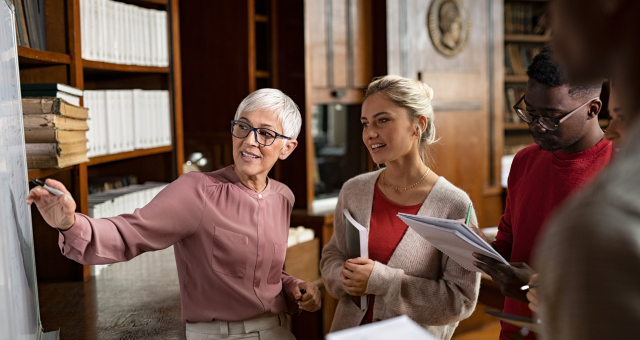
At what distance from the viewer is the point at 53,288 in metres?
2.10

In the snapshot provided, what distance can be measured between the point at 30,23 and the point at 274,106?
104 centimetres

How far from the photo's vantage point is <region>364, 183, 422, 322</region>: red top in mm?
1865

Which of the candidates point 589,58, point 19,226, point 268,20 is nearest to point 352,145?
point 268,20

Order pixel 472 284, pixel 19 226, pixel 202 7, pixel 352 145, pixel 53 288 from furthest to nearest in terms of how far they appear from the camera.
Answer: pixel 352 145 → pixel 202 7 → pixel 53 288 → pixel 472 284 → pixel 19 226

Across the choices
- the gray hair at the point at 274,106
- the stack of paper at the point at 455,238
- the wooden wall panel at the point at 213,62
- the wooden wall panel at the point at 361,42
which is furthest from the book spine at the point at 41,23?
the wooden wall panel at the point at 361,42

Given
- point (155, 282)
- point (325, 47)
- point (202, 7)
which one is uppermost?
point (202, 7)

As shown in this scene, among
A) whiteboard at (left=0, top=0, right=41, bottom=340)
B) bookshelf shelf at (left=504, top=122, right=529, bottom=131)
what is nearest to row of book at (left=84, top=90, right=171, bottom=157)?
whiteboard at (left=0, top=0, right=41, bottom=340)

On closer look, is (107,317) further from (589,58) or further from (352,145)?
(352,145)

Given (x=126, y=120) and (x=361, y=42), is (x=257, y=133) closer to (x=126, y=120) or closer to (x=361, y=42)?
(x=126, y=120)

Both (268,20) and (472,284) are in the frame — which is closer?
(472,284)

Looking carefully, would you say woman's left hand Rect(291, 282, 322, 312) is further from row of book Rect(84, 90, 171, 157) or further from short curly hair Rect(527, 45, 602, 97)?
row of book Rect(84, 90, 171, 157)

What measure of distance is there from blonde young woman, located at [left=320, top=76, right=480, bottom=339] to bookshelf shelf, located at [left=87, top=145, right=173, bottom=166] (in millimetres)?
1081

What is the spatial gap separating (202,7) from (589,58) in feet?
11.4

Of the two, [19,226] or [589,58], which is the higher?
[589,58]
